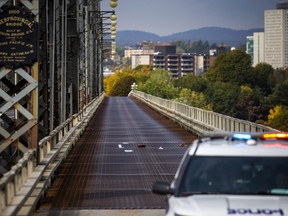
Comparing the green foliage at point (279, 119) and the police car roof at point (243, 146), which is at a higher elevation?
the police car roof at point (243, 146)

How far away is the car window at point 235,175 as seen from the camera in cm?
1143

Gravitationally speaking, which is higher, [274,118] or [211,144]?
[211,144]

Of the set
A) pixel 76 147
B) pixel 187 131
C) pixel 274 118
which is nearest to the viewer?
pixel 76 147

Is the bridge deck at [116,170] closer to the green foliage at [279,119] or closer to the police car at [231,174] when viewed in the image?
the police car at [231,174]

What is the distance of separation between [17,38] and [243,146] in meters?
9.13

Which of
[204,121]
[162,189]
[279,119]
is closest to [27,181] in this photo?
[162,189]

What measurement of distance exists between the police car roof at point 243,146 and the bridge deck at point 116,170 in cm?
635

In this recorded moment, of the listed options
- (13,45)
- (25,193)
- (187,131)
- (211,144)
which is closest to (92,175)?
(13,45)

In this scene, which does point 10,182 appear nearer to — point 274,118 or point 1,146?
point 1,146

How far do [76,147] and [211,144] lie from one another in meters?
24.4

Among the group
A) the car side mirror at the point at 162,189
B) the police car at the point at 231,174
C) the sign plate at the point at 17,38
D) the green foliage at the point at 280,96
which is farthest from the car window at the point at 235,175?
the green foliage at the point at 280,96

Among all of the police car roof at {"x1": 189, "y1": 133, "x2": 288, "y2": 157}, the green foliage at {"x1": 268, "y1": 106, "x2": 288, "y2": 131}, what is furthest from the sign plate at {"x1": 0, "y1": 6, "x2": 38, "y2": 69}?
the green foliage at {"x1": 268, "y1": 106, "x2": 288, "y2": 131}

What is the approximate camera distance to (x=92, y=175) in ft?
81.9

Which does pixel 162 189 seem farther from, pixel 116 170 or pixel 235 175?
pixel 116 170
